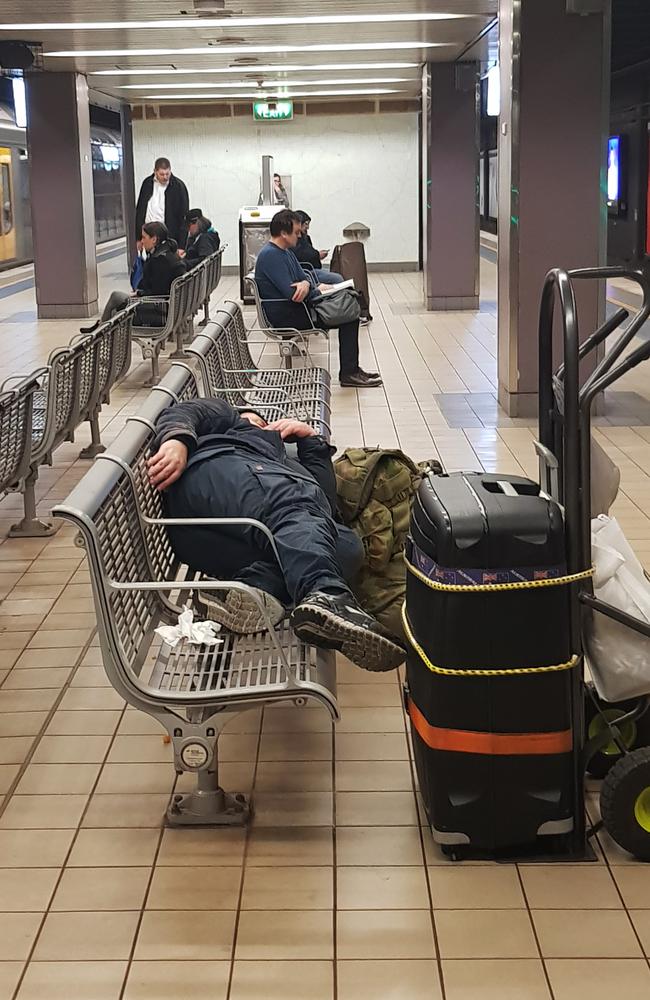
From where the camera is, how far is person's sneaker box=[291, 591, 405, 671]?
9.77 ft

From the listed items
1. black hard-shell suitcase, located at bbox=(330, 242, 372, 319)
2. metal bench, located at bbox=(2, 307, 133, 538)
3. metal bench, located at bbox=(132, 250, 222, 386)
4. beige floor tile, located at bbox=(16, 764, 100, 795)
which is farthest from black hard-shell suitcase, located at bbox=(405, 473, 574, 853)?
black hard-shell suitcase, located at bbox=(330, 242, 372, 319)

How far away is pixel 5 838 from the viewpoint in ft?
10.1

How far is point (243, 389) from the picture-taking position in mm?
5977

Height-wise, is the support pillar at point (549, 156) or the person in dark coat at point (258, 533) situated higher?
the support pillar at point (549, 156)

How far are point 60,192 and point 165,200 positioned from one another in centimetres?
123

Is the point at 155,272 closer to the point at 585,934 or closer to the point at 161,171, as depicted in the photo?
the point at 161,171

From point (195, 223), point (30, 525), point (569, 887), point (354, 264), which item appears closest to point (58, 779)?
point (569, 887)

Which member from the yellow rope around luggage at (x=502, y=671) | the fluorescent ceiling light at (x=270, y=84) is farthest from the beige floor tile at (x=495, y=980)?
the fluorescent ceiling light at (x=270, y=84)

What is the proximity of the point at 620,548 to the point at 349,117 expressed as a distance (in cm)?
2014

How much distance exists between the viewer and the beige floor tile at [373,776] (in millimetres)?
3285

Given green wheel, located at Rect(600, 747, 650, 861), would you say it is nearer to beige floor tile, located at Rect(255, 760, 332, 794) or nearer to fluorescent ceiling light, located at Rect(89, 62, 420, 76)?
beige floor tile, located at Rect(255, 760, 332, 794)

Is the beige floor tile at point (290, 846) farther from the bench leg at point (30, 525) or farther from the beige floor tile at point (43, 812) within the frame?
the bench leg at point (30, 525)

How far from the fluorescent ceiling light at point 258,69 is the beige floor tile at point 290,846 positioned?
1343cm

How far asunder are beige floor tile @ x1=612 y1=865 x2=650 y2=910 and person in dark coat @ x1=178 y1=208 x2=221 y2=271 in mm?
11848
